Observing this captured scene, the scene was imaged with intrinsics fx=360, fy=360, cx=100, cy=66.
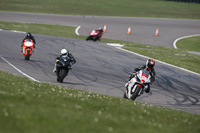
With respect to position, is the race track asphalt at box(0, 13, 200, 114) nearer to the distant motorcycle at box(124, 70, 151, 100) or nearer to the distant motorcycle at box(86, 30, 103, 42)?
the distant motorcycle at box(124, 70, 151, 100)

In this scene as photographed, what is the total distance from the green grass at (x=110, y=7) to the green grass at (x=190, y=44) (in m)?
15.5

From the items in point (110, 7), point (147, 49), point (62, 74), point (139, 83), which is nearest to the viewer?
point (139, 83)

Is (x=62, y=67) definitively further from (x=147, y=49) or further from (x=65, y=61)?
(x=147, y=49)

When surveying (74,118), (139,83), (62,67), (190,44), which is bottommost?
(190,44)

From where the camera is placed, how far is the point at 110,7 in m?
56.5

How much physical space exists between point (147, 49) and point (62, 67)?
45.8ft

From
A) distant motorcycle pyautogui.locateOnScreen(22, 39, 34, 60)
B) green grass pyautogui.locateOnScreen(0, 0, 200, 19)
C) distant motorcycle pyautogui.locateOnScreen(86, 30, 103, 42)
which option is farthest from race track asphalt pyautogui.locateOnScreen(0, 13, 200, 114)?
green grass pyautogui.locateOnScreen(0, 0, 200, 19)

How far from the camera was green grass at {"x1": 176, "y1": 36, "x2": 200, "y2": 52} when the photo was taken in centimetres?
3329

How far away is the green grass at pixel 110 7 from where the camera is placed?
51.2 metres

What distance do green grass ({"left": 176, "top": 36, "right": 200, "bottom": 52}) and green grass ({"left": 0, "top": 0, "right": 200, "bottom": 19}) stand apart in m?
15.5

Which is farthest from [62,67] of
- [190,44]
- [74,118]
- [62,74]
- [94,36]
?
[190,44]

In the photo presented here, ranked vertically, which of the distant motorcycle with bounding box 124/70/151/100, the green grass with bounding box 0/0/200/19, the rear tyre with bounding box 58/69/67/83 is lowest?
the rear tyre with bounding box 58/69/67/83

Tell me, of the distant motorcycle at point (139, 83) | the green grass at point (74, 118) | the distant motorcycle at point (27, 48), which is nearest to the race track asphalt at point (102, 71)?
the distant motorcycle at point (27, 48)

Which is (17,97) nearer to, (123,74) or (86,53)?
(123,74)
